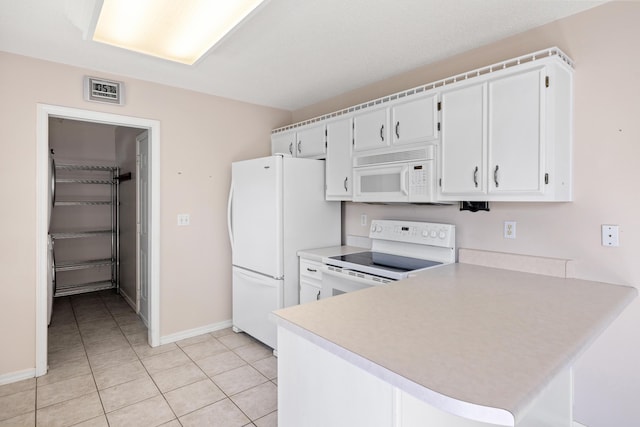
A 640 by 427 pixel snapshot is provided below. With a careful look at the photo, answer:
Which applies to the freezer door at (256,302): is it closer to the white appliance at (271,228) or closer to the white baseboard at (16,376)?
the white appliance at (271,228)

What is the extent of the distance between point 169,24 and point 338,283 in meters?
2.06

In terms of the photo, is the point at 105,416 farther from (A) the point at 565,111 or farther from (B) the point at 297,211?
(A) the point at 565,111

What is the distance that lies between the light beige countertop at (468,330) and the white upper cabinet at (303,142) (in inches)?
70.2

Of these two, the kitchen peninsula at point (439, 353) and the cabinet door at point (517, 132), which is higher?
the cabinet door at point (517, 132)

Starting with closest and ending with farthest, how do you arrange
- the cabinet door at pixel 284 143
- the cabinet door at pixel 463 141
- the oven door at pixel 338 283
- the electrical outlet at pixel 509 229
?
1. the cabinet door at pixel 463 141
2. the electrical outlet at pixel 509 229
3. the oven door at pixel 338 283
4. the cabinet door at pixel 284 143

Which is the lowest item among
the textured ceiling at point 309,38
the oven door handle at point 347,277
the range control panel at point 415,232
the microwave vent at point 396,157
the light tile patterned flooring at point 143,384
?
the light tile patterned flooring at point 143,384

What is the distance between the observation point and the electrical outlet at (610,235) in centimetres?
Answer: 185

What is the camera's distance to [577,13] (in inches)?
77.0

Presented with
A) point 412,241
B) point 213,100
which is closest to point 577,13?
point 412,241

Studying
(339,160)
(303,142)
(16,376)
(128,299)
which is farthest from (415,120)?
(128,299)

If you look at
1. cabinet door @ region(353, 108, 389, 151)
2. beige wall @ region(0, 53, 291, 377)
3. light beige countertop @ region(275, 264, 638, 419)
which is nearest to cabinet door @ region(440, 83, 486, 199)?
cabinet door @ region(353, 108, 389, 151)

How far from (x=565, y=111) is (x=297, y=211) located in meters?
2.03

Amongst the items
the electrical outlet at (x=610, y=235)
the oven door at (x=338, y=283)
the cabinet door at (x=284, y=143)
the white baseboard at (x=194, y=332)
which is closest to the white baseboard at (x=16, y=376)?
the white baseboard at (x=194, y=332)

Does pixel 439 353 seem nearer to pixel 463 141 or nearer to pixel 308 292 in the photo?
pixel 463 141
